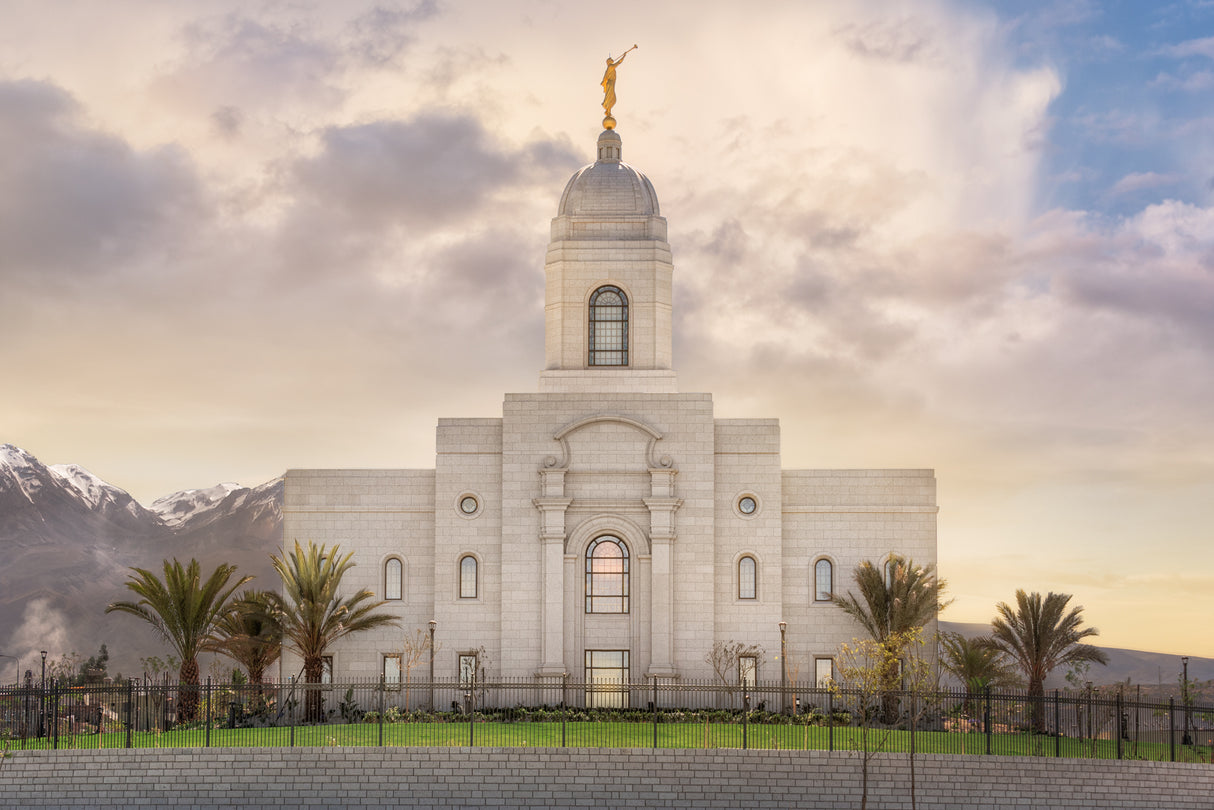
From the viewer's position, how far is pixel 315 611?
40.9m

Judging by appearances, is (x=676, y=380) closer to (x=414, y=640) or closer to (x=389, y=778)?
(x=414, y=640)

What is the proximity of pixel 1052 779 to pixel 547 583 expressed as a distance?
1665 cm

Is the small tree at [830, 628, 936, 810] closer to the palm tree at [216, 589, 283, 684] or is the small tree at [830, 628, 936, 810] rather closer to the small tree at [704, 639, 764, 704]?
the small tree at [704, 639, 764, 704]

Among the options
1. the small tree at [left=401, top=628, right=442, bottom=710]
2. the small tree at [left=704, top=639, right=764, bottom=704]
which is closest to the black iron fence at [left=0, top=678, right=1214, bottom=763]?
the small tree at [left=704, top=639, right=764, bottom=704]

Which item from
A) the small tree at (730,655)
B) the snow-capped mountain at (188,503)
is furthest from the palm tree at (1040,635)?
the snow-capped mountain at (188,503)

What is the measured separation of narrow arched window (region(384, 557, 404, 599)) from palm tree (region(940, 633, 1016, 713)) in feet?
55.5

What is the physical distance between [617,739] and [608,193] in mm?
20931

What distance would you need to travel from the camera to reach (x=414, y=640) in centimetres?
4406

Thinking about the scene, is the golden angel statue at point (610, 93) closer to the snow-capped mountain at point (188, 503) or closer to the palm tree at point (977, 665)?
the palm tree at point (977, 665)

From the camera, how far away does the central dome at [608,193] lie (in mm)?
47625

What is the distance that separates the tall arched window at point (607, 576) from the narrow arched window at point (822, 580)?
19.7 ft

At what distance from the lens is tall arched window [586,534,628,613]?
1725 inches

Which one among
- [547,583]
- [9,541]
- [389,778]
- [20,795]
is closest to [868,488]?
[547,583]

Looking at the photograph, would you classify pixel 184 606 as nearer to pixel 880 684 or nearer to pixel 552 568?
pixel 552 568
